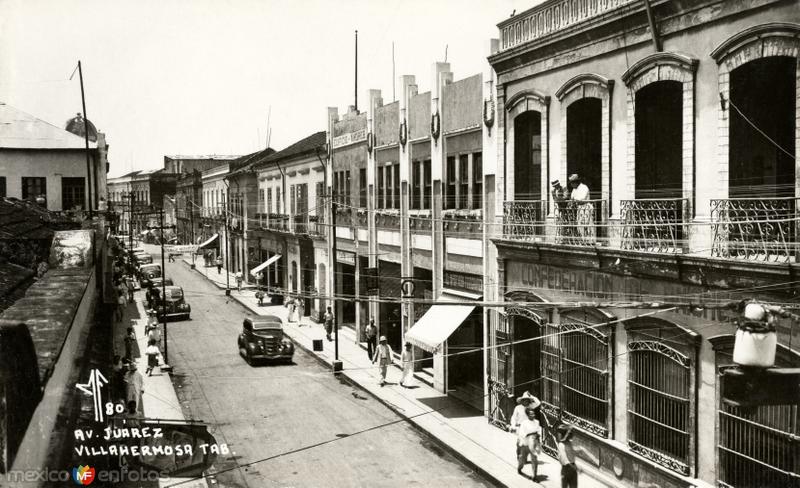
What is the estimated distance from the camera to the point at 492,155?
21000mm

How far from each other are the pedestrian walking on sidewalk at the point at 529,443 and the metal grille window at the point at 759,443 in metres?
4.06

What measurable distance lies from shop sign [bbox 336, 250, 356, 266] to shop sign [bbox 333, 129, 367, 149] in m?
5.27

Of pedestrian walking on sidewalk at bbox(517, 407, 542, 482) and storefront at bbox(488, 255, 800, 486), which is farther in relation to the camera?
pedestrian walking on sidewalk at bbox(517, 407, 542, 482)

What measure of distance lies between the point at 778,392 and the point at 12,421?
21.4ft

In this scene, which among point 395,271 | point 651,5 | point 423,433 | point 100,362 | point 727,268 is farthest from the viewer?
point 395,271

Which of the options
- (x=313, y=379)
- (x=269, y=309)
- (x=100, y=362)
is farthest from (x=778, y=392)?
(x=269, y=309)

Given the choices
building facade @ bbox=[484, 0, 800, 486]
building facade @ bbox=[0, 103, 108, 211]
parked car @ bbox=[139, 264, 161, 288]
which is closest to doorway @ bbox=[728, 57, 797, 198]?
building facade @ bbox=[484, 0, 800, 486]

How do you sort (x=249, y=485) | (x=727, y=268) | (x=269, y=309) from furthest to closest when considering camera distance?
(x=269, y=309) < (x=249, y=485) < (x=727, y=268)

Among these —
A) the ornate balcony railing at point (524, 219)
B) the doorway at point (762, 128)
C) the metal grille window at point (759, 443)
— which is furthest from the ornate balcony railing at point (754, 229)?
the ornate balcony railing at point (524, 219)

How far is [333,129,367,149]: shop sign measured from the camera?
32.4 meters

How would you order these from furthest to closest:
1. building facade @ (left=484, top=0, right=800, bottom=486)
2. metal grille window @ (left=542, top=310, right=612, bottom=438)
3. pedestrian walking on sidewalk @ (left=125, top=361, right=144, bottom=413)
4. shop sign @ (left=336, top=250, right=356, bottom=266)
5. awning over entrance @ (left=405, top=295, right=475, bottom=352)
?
shop sign @ (left=336, top=250, right=356, bottom=266)
awning over entrance @ (left=405, top=295, right=475, bottom=352)
pedestrian walking on sidewalk @ (left=125, top=361, right=144, bottom=413)
metal grille window @ (left=542, top=310, right=612, bottom=438)
building facade @ (left=484, top=0, right=800, bottom=486)

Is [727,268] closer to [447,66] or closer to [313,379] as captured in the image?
[447,66]

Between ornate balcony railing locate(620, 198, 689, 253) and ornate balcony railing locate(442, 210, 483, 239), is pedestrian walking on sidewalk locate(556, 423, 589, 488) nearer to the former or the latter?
ornate balcony railing locate(620, 198, 689, 253)

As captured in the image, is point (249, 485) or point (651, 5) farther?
point (249, 485)
